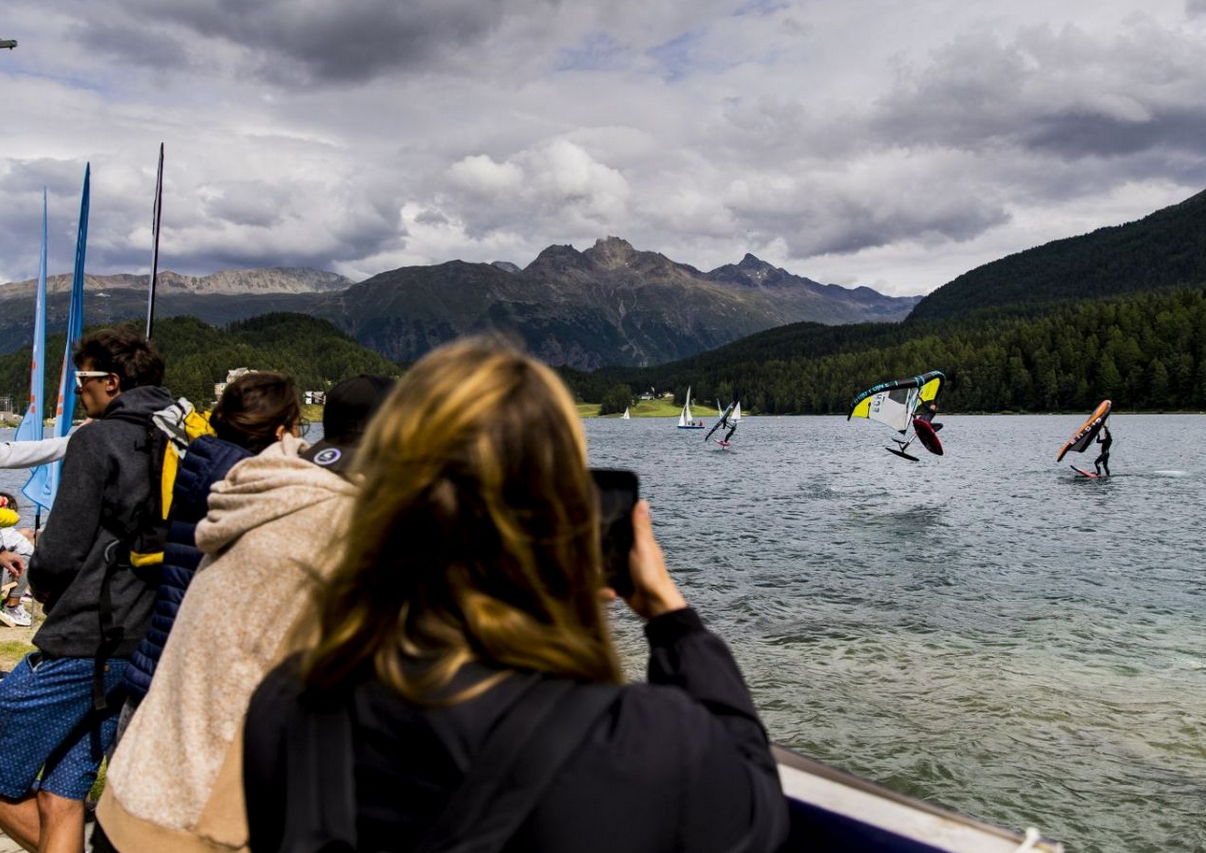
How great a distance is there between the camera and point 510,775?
1.66m

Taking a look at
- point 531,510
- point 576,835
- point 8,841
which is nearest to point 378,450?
point 531,510

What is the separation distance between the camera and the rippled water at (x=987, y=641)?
1138 cm

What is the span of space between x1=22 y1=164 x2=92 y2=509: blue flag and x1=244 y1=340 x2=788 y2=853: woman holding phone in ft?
22.8

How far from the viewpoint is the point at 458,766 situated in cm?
170

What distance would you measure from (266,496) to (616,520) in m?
1.40

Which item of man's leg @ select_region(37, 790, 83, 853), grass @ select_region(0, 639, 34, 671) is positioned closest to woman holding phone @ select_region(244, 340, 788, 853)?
man's leg @ select_region(37, 790, 83, 853)

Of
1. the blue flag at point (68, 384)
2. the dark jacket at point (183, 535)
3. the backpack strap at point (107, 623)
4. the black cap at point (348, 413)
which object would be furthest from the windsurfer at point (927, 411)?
the dark jacket at point (183, 535)

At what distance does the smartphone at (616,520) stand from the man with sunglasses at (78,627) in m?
3.27

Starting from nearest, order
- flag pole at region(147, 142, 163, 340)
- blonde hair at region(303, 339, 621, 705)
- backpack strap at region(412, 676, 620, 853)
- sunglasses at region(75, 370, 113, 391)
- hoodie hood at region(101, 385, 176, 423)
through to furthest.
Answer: backpack strap at region(412, 676, 620, 853) → blonde hair at region(303, 339, 621, 705) → hoodie hood at region(101, 385, 176, 423) → sunglasses at region(75, 370, 113, 391) → flag pole at region(147, 142, 163, 340)

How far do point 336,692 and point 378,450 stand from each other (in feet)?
1.63

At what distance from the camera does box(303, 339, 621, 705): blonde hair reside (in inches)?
70.1

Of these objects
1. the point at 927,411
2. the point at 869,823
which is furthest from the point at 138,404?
the point at 927,411

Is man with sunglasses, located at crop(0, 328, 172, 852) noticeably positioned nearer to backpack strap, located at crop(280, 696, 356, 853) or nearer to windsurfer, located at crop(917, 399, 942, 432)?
backpack strap, located at crop(280, 696, 356, 853)

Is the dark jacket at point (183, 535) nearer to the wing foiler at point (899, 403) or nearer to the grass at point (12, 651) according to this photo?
the grass at point (12, 651)
